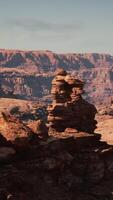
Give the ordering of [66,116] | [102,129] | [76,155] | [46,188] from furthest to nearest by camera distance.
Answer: [102,129] → [66,116] → [76,155] → [46,188]

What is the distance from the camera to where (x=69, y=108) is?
223ft

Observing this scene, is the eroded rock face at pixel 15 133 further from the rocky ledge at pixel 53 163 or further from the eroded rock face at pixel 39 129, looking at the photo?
the eroded rock face at pixel 39 129

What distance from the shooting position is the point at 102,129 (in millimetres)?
117812

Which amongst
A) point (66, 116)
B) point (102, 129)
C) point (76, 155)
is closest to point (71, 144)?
point (76, 155)

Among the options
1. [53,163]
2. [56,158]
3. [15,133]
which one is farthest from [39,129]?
[15,133]

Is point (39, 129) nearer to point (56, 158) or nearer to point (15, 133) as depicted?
point (56, 158)

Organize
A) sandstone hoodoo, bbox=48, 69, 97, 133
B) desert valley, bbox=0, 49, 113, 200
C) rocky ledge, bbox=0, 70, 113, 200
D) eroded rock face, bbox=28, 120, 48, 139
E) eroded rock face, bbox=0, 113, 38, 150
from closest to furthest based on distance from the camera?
1. rocky ledge, bbox=0, 70, 113, 200
2. desert valley, bbox=0, 49, 113, 200
3. eroded rock face, bbox=0, 113, 38, 150
4. eroded rock face, bbox=28, 120, 48, 139
5. sandstone hoodoo, bbox=48, 69, 97, 133

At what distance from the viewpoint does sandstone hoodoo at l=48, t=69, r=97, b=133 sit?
223ft

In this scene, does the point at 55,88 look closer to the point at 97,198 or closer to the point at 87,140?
the point at 87,140

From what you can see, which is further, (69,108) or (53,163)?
(69,108)

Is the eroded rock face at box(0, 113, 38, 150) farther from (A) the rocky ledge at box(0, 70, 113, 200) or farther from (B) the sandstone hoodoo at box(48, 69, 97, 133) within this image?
(B) the sandstone hoodoo at box(48, 69, 97, 133)

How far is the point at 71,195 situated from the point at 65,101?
20.0 m

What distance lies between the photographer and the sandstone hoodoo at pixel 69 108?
68.0m

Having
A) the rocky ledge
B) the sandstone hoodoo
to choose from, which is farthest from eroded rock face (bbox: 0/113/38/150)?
the sandstone hoodoo
